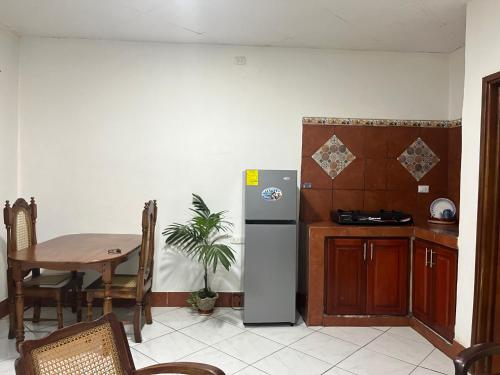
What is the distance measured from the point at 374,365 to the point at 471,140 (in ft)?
6.10

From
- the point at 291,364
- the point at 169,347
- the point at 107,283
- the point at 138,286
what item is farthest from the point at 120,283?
the point at 291,364

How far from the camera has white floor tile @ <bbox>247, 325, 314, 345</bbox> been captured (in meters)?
3.26

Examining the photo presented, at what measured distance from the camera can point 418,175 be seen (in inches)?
162

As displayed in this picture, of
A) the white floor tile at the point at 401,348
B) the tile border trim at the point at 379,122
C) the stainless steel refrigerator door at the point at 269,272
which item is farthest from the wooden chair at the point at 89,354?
the tile border trim at the point at 379,122

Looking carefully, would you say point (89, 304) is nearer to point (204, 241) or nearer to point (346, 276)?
point (204, 241)

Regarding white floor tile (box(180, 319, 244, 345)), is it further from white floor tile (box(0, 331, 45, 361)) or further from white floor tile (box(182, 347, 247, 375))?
white floor tile (box(0, 331, 45, 361))

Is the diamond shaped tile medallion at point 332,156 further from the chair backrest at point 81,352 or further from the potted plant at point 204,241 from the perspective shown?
the chair backrest at point 81,352

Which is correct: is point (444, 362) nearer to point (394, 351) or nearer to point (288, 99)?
point (394, 351)

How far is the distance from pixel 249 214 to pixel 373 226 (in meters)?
1.22

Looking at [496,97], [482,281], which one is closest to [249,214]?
[482,281]

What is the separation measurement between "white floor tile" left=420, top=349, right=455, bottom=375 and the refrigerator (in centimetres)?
117

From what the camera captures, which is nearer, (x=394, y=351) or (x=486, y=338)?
(x=486, y=338)

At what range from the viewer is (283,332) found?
341cm

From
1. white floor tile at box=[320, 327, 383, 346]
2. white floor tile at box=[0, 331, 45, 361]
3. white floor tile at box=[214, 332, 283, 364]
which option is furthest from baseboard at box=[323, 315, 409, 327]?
white floor tile at box=[0, 331, 45, 361]
